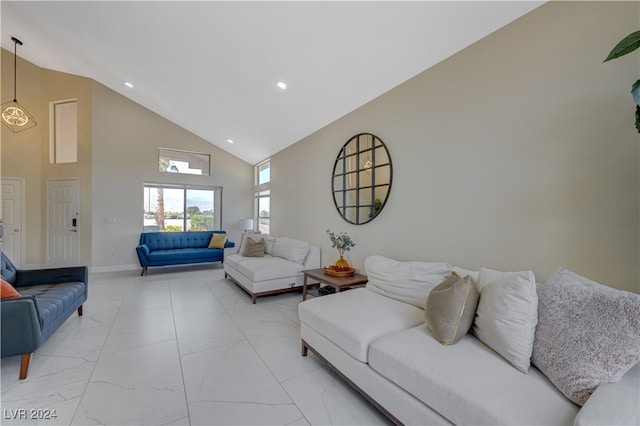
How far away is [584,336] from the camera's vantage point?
1174 mm

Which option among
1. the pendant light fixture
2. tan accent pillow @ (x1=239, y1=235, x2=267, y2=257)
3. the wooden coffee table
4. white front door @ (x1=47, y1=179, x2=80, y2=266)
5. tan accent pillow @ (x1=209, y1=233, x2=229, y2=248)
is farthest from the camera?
tan accent pillow @ (x1=209, y1=233, x2=229, y2=248)

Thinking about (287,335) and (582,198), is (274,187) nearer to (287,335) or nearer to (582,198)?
(287,335)

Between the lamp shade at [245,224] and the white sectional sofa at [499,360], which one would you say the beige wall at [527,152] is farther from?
the lamp shade at [245,224]

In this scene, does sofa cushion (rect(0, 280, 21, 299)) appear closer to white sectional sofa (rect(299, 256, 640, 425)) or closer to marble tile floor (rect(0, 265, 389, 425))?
marble tile floor (rect(0, 265, 389, 425))

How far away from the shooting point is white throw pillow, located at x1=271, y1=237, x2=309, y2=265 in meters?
4.18

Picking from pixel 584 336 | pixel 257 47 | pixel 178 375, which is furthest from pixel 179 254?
pixel 584 336

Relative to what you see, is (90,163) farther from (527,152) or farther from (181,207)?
(527,152)

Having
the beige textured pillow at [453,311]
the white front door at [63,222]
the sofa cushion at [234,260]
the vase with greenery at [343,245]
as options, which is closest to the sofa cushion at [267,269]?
the sofa cushion at [234,260]

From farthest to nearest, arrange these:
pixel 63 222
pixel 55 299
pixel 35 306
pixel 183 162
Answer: pixel 183 162 < pixel 63 222 < pixel 55 299 < pixel 35 306

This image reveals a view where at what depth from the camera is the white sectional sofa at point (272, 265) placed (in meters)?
3.73

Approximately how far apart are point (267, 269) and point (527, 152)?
318 cm

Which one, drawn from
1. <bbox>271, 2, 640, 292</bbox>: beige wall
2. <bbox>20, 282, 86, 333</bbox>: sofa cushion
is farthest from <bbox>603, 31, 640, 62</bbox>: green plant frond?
<bbox>20, 282, 86, 333</bbox>: sofa cushion

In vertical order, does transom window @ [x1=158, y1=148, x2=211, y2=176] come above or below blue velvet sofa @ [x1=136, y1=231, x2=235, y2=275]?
above

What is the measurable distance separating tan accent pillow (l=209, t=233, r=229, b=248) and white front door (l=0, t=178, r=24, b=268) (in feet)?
12.3
